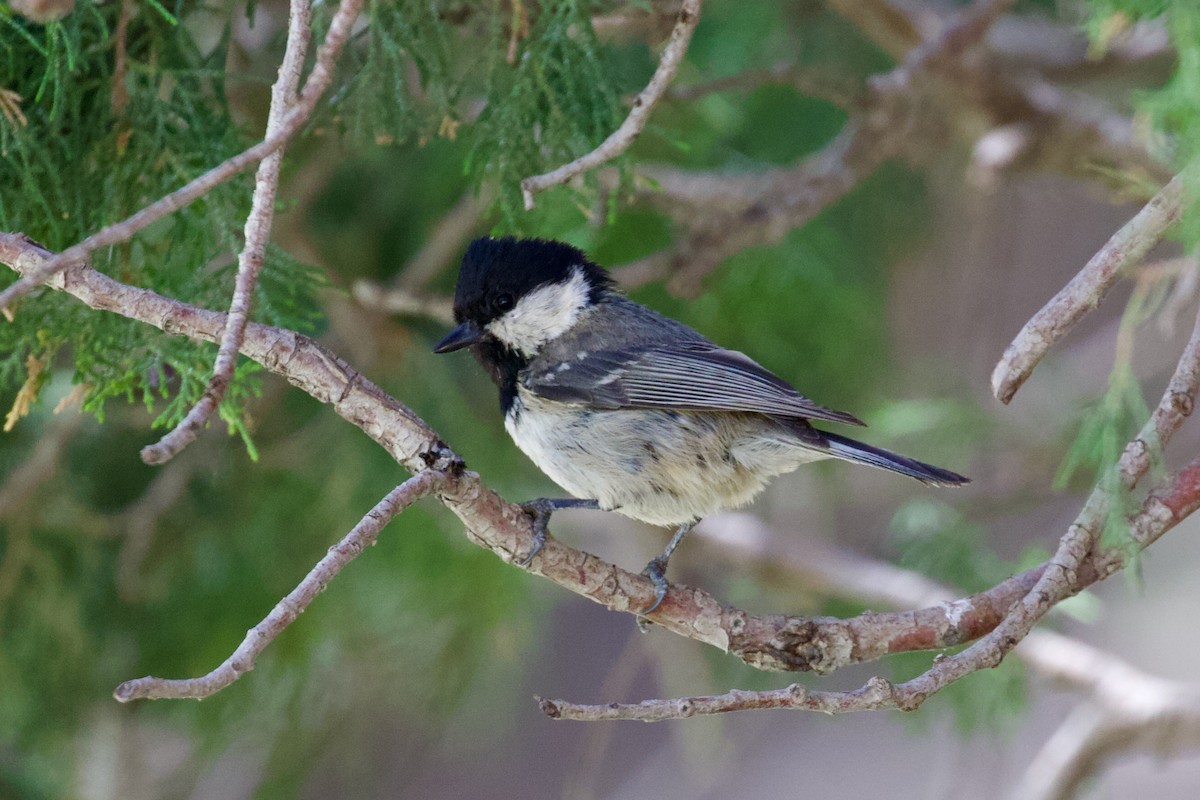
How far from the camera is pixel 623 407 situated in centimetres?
246

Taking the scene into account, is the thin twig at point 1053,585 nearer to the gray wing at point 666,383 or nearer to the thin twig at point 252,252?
the thin twig at point 252,252

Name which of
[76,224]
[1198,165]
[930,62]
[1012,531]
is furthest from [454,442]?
[1012,531]

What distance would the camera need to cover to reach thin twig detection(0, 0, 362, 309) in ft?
4.27

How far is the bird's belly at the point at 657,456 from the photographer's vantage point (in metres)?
2.40

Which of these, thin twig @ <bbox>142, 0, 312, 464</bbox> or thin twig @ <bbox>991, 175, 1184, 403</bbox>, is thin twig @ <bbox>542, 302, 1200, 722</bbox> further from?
thin twig @ <bbox>142, 0, 312, 464</bbox>

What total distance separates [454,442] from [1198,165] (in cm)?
241

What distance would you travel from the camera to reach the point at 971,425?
3.52 metres

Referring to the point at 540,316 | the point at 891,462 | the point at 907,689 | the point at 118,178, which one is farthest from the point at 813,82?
the point at 907,689

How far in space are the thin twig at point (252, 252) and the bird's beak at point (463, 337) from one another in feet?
3.11

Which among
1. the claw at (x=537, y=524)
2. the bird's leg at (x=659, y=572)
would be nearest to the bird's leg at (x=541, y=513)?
the claw at (x=537, y=524)

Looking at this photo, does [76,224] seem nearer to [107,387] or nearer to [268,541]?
[107,387]

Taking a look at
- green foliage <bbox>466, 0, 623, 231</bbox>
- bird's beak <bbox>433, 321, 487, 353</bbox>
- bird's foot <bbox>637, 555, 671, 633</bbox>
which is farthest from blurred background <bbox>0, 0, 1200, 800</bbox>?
bird's foot <bbox>637, 555, 671, 633</bbox>

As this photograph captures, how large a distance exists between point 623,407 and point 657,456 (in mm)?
134

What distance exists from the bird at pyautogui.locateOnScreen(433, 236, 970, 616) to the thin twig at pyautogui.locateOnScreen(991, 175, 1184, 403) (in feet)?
2.25
